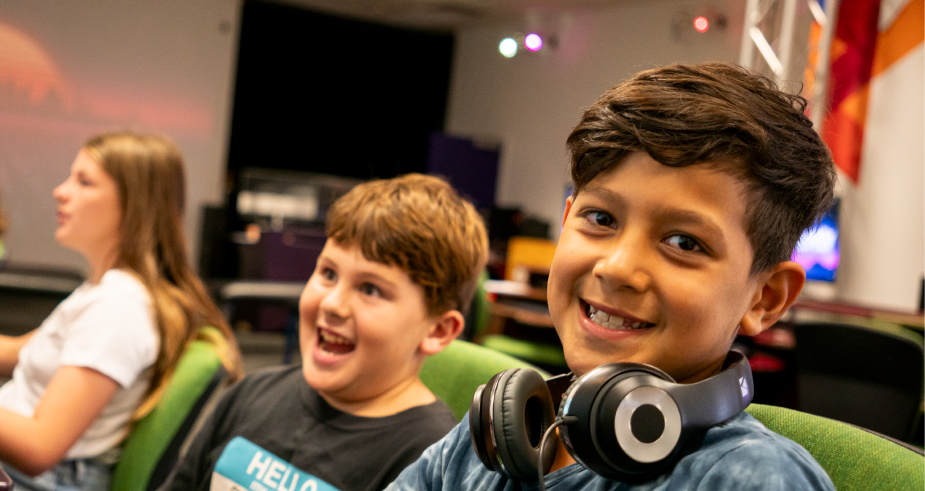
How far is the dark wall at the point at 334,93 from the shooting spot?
992 centimetres

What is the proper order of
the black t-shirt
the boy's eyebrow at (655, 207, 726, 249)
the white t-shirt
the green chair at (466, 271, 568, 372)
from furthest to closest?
the green chair at (466, 271, 568, 372), the white t-shirt, the black t-shirt, the boy's eyebrow at (655, 207, 726, 249)

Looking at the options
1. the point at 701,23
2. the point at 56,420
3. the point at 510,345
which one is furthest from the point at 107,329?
the point at 701,23

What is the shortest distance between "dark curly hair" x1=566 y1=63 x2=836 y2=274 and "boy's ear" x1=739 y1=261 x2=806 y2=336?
13mm

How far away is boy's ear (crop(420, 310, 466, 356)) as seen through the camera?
136 centimetres

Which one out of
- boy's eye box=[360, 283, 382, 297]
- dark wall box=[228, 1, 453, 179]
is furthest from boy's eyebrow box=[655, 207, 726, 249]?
dark wall box=[228, 1, 453, 179]

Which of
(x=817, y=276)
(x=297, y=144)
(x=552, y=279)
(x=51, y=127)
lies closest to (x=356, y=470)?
(x=552, y=279)

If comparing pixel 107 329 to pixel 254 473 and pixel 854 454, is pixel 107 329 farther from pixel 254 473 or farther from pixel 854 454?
pixel 854 454

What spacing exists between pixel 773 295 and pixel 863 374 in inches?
87.6

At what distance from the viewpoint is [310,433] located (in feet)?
4.21

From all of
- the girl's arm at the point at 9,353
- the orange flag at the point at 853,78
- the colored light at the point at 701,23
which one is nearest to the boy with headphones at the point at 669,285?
the girl's arm at the point at 9,353

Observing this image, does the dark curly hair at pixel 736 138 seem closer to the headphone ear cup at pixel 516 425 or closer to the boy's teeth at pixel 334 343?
the headphone ear cup at pixel 516 425

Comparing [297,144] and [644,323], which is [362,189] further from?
[297,144]

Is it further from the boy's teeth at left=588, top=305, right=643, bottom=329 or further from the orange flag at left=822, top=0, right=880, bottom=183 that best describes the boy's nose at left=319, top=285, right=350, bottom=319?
the orange flag at left=822, top=0, right=880, bottom=183

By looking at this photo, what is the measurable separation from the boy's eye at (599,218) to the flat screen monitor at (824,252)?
14.7ft
